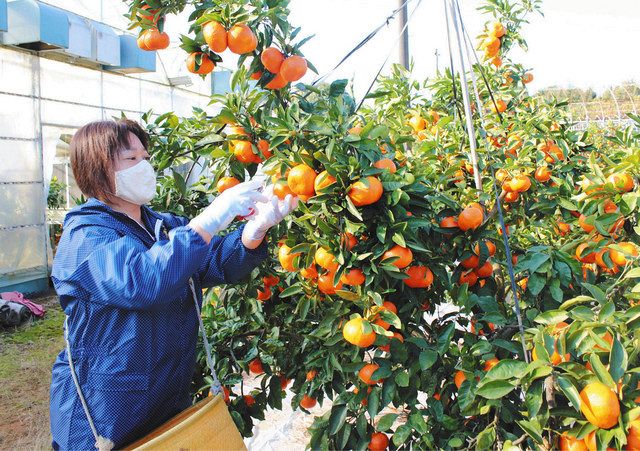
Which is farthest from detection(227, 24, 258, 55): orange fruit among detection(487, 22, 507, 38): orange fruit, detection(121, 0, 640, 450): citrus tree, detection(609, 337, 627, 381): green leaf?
detection(487, 22, 507, 38): orange fruit

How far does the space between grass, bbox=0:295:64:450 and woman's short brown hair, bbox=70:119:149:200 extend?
6.05 ft

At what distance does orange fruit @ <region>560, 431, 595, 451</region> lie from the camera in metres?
0.93

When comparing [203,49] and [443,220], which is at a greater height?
[203,49]

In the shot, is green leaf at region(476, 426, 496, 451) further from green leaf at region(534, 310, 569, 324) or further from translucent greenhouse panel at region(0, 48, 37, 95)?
translucent greenhouse panel at region(0, 48, 37, 95)

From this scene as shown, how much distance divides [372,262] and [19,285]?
5.62m

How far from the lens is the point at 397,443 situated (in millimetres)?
1191

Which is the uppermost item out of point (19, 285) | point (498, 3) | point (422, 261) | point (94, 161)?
point (498, 3)

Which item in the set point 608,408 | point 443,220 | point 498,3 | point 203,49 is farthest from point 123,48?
Answer: point 608,408

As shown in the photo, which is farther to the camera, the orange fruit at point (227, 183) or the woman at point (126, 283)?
the orange fruit at point (227, 183)

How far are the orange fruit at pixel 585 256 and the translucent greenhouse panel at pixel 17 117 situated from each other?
223 inches

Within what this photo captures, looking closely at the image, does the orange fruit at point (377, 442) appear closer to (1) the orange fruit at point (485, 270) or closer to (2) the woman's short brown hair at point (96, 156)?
(1) the orange fruit at point (485, 270)

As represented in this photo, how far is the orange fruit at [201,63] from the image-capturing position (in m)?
1.42

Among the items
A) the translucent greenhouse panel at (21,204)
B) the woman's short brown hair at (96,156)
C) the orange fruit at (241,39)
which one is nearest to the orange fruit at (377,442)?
the woman's short brown hair at (96,156)

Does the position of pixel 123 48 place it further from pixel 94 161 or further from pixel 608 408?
pixel 608 408
